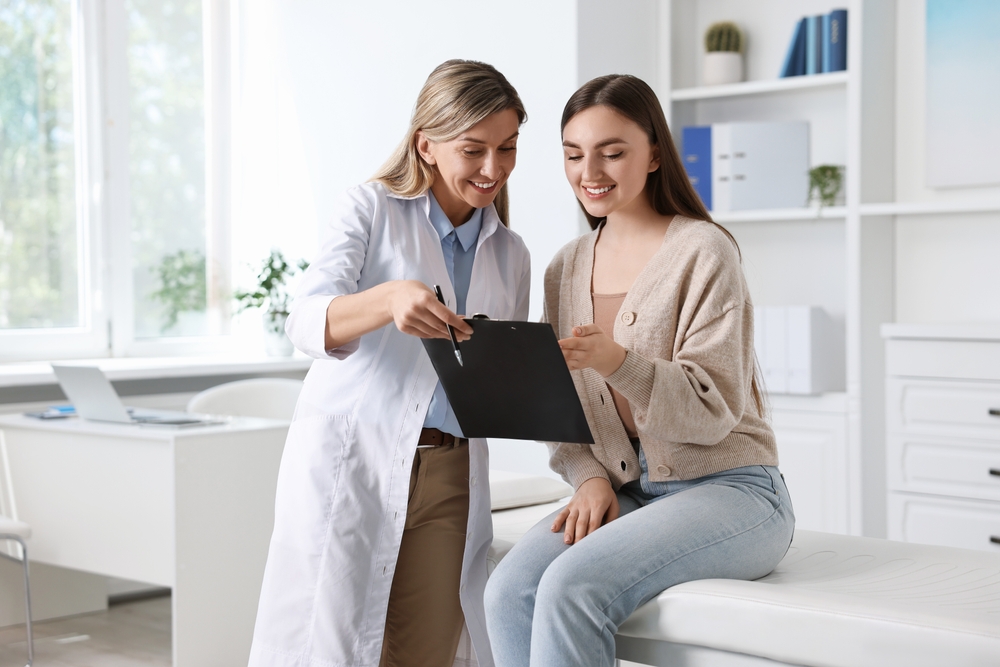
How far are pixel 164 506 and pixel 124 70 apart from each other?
6.61ft

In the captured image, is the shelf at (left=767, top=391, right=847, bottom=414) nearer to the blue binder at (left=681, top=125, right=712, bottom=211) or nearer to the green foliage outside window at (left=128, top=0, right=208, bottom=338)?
the blue binder at (left=681, top=125, right=712, bottom=211)

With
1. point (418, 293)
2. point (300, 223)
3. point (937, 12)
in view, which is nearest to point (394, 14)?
point (300, 223)

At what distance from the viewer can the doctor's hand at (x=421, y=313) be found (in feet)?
4.18

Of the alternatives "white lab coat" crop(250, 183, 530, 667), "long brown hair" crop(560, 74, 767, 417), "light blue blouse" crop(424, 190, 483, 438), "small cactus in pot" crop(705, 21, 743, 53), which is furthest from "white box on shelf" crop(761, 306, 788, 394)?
"white lab coat" crop(250, 183, 530, 667)

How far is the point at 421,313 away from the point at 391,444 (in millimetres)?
289

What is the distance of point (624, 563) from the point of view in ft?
4.46

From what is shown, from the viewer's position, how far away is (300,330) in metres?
1.42

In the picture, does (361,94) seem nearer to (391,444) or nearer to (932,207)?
(932,207)

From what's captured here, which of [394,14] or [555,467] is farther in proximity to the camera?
[394,14]

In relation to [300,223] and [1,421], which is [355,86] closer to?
[300,223]

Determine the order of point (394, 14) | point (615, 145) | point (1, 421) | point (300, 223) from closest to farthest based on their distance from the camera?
point (615, 145) → point (1, 421) → point (394, 14) → point (300, 223)

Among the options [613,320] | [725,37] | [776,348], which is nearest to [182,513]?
[613,320]

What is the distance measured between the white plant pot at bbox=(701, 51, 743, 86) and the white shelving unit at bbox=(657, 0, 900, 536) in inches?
2.4

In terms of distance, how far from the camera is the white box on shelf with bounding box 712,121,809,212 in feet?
11.0
